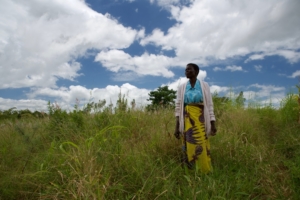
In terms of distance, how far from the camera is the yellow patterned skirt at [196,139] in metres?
3.57

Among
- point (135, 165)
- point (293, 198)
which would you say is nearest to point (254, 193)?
point (293, 198)

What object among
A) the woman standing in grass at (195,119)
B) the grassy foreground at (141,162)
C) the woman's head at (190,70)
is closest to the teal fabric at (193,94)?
the woman standing in grass at (195,119)

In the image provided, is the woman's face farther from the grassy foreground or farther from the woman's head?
the grassy foreground

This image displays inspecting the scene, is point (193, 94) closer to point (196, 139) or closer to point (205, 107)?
point (205, 107)

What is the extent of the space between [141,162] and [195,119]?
3.30ft

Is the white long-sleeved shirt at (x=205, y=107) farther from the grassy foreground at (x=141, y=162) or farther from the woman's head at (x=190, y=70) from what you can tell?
the grassy foreground at (x=141, y=162)

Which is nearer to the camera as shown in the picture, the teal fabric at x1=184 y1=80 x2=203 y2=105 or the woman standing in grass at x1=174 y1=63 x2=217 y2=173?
the woman standing in grass at x1=174 y1=63 x2=217 y2=173

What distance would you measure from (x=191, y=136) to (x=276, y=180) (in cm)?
140

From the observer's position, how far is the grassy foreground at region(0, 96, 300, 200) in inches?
108

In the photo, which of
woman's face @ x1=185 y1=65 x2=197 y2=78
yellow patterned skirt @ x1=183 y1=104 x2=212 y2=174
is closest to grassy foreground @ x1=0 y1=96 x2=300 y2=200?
yellow patterned skirt @ x1=183 y1=104 x2=212 y2=174

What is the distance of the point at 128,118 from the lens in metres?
5.72

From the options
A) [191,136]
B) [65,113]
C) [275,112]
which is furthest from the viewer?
[275,112]

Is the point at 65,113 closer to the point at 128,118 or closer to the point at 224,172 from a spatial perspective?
the point at 128,118

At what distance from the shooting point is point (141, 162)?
3.28 m
